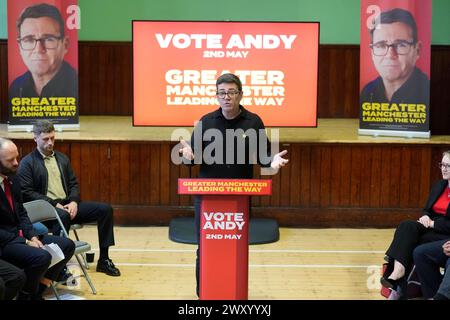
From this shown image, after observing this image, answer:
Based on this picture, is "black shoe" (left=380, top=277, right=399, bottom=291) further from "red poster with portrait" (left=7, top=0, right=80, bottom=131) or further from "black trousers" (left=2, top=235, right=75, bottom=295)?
"red poster with portrait" (left=7, top=0, right=80, bottom=131)

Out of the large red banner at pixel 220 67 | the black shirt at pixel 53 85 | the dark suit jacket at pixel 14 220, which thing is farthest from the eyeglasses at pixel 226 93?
the black shirt at pixel 53 85

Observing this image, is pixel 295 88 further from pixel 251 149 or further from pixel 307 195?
pixel 251 149

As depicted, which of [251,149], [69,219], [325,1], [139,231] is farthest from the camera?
[325,1]

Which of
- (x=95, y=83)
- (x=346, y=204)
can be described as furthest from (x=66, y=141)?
(x=95, y=83)

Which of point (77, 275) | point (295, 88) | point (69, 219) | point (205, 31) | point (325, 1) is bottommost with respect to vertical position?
point (77, 275)

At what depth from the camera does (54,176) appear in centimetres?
778

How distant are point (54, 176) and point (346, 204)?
3675 millimetres

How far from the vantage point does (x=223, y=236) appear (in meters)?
5.76

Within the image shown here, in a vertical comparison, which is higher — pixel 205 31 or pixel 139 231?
pixel 205 31

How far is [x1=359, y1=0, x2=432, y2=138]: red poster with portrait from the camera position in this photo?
9.93 meters

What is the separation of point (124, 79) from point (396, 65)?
5.58m

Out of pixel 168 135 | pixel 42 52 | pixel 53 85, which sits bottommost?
pixel 168 135

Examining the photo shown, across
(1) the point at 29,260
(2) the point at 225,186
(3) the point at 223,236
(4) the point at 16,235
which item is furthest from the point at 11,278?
(2) the point at 225,186

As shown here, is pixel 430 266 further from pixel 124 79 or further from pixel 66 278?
pixel 124 79
